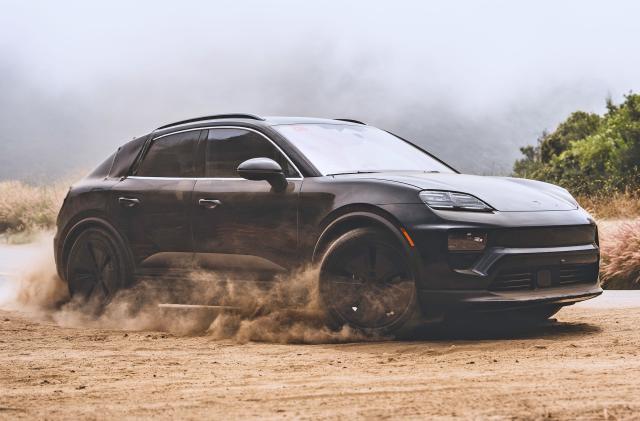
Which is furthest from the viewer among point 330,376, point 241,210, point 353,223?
point 241,210

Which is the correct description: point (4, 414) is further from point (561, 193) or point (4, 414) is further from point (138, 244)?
point (561, 193)

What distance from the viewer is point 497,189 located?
7.46 meters

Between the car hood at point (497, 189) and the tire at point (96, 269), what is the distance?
241 centimetres

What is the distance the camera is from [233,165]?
825 cm

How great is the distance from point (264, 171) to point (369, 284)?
3.73 feet

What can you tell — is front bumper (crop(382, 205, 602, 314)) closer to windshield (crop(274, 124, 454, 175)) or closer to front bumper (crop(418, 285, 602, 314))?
front bumper (crop(418, 285, 602, 314))

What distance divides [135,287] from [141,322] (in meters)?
0.28

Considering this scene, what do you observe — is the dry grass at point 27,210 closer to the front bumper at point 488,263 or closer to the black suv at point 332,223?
the black suv at point 332,223

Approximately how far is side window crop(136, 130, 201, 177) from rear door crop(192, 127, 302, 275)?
17 centimetres

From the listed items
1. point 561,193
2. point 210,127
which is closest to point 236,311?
point 210,127

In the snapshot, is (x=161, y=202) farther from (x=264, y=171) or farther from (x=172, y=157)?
(x=264, y=171)

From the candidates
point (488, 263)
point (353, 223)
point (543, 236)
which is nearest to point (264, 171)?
point (353, 223)

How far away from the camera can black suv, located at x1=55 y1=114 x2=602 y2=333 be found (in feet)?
22.9

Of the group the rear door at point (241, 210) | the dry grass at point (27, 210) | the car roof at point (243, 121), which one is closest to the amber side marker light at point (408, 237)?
the rear door at point (241, 210)
